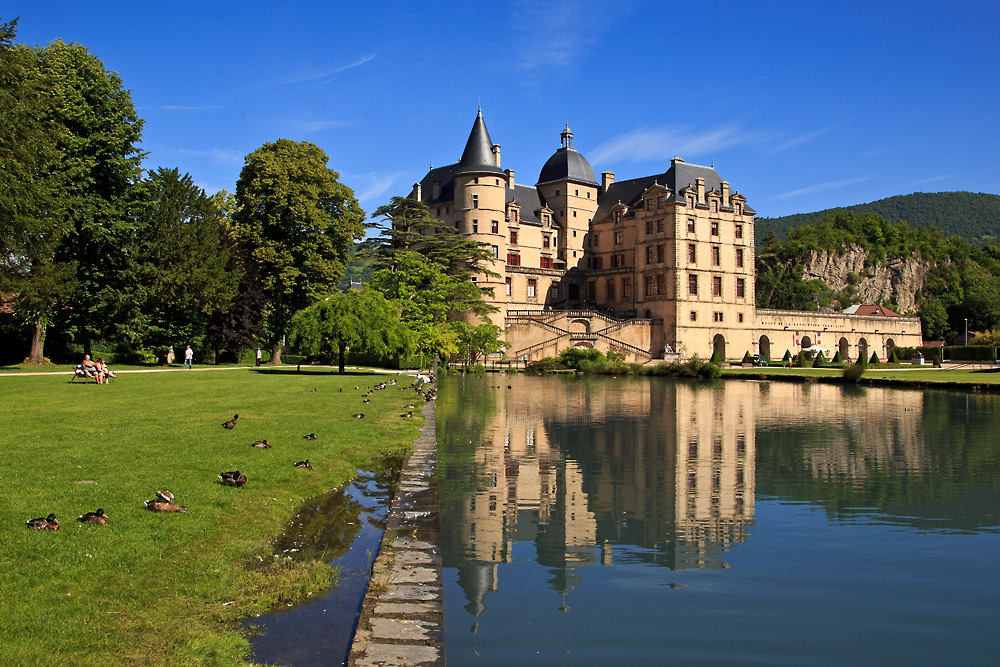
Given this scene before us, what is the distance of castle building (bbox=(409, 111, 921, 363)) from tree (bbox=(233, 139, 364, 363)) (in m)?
18.5

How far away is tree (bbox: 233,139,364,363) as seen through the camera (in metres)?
42.6

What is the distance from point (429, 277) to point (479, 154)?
63.4 feet

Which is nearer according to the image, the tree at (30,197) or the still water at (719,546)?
the still water at (719,546)

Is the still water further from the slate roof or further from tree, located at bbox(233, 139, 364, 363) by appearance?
the slate roof

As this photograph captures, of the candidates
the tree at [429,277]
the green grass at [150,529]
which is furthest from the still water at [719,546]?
the tree at [429,277]

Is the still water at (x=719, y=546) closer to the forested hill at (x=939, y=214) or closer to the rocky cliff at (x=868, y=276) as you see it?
the rocky cliff at (x=868, y=276)

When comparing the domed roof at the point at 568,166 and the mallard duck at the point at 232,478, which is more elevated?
the domed roof at the point at 568,166

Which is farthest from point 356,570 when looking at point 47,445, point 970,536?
point 970,536

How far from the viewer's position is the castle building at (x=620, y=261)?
63.7 m

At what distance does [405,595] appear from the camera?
5852 mm

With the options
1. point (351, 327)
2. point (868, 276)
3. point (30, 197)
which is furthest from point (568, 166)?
point (868, 276)

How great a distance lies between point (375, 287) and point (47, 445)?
3483cm

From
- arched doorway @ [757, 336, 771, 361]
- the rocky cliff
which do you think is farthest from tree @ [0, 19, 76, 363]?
the rocky cliff

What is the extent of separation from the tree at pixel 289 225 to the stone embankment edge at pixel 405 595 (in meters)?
35.8
